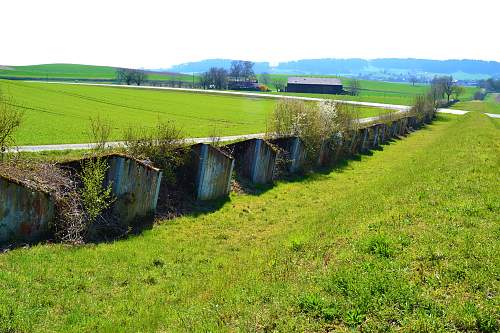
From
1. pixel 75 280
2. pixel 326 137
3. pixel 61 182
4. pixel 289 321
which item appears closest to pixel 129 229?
pixel 61 182

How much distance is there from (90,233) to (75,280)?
9.54 ft

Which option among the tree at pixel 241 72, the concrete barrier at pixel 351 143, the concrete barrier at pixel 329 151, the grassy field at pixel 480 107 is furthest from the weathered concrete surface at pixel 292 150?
the tree at pixel 241 72

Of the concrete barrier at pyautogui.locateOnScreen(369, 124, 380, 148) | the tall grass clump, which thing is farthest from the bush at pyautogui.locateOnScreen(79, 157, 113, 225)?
the concrete barrier at pyautogui.locateOnScreen(369, 124, 380, 148)

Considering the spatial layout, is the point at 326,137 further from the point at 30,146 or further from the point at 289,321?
the point at 289,321

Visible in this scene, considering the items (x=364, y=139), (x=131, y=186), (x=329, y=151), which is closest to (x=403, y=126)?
(x=364, y=139)

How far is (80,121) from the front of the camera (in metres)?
35.5

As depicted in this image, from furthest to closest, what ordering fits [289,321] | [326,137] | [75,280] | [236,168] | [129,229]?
[326,137], [236,168], [129,229], [75,280], [289,321]

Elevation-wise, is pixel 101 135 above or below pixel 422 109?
below

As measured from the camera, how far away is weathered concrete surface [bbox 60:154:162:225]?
13.4m

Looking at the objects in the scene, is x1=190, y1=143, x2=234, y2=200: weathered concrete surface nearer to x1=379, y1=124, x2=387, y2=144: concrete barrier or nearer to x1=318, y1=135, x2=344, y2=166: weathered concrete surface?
x1=318, y1=135, x2=344, y2=166: weathered concrete surface

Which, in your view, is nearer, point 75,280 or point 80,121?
point 75,280

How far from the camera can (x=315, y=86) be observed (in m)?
150

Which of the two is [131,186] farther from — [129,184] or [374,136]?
[374,136]

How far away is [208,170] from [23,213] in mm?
7305
